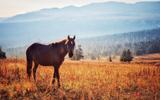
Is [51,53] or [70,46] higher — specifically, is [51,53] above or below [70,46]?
below

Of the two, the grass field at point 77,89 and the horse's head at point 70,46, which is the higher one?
the horse's head at point 70,46

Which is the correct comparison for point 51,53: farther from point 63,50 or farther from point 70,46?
point 70,46

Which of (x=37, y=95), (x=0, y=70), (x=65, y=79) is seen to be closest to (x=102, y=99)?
Answer: (x=37, y=95)

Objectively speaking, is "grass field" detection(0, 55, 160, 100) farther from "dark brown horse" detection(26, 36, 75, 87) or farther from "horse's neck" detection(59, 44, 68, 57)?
"horse's neck" detection(59, 44, 68, 57)

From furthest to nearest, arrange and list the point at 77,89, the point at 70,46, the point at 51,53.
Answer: the point at 51,53
the point at 70,46
the point at 77,89

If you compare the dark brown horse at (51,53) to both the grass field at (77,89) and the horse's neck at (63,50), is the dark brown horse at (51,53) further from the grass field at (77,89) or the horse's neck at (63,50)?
the grass field at (77,89)

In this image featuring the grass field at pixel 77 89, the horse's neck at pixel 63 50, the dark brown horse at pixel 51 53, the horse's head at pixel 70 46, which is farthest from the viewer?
the horse's neck at pixel 63 50

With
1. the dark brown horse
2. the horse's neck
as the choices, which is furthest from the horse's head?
the horse's neck

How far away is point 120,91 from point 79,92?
1.78m

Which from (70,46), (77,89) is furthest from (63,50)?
(77,89)

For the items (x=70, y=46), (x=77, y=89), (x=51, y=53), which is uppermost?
(x=70, y=46)

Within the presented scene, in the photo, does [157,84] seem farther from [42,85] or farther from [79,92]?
[42,85]

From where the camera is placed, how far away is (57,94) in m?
10.9

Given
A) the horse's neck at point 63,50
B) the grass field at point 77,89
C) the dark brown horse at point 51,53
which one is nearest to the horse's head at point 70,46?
the dark brown horse at point 51,53
